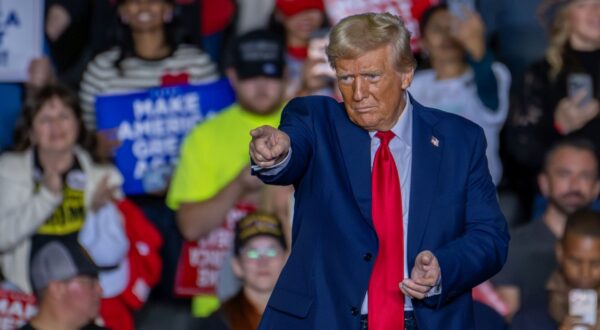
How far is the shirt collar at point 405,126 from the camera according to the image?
3.91 m

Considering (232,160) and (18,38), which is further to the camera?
(18,38)

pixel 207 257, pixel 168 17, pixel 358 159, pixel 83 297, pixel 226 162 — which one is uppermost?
pixel 358 159

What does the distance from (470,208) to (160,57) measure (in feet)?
12.8

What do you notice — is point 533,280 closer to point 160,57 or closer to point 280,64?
point 280,64

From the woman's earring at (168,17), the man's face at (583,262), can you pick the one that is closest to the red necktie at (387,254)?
the man's face at (583,262)

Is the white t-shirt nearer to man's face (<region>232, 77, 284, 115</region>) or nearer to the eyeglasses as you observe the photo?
man's face (<region>232, 77, 284, 115</region>)

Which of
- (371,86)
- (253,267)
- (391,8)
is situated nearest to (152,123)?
(253,267)

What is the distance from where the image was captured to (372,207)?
3832 millimetres

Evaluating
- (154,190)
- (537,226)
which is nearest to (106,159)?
(154,190)

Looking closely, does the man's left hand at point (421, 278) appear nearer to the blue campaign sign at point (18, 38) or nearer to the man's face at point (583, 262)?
the man's face at point (583, 262)

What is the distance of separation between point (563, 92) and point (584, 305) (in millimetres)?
1246

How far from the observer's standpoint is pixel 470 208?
3.91 meters

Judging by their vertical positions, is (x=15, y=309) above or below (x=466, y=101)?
below

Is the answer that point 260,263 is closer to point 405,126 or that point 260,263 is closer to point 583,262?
point 583,262
